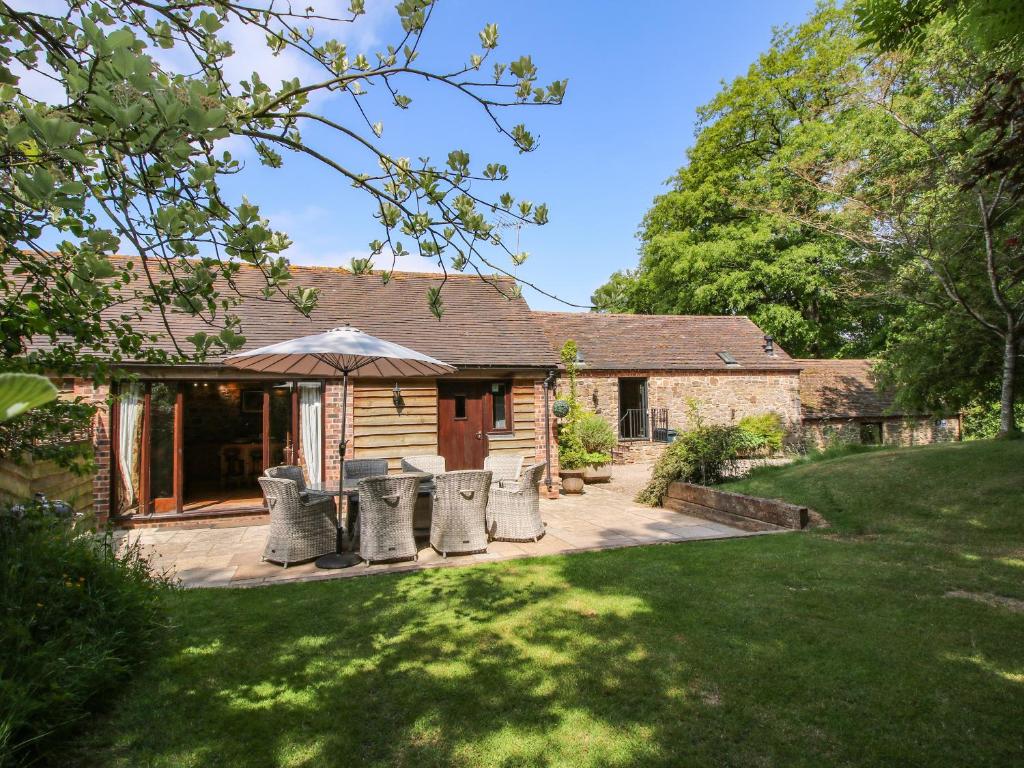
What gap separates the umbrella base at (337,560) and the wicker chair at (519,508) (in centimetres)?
176

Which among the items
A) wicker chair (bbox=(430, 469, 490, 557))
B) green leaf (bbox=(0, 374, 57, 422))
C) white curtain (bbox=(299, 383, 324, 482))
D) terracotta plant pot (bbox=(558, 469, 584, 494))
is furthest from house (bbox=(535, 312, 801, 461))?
green leaf (bbox=(0, 374, 57, 422))

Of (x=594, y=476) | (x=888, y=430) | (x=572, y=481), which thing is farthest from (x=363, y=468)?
(x=888, y=430)

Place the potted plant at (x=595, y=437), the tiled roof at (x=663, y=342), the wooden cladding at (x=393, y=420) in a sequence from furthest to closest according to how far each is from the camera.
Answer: the tiled roof at (x=663, y=342) → the potted plant at (x=595, y=437) → the wooden cladding at (x=393, y=420)

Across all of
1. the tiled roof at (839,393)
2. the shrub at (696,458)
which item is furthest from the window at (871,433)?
the shrub at (696,458)

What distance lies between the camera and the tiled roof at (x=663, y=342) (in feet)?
63.2

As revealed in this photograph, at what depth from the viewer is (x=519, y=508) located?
24.1ft

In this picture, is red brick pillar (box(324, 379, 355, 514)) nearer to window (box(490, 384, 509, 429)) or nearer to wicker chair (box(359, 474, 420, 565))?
window (box(490, 384, 509, 429))

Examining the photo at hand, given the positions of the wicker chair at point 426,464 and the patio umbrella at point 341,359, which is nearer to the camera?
the patio umbrella at point 341,359

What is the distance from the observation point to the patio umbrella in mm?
6023

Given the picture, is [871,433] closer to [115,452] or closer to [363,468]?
[363,468]

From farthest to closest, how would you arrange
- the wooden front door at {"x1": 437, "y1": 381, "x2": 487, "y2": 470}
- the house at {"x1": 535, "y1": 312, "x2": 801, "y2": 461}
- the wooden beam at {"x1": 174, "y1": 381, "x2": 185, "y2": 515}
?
the house at {"x1": 535, "y1": 312, "x2": 801, "y2": 461}
the wooden front door at {"x1": 437, "y1": 381, "x2": 487, "y2": 470}
the wooden beam at {"x1": 174, "y1": 381, "x2": 185, "y2": 515}

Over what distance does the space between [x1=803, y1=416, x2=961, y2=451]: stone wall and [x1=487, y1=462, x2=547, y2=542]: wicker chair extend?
52.2ft

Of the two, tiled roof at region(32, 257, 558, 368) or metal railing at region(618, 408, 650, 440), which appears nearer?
tiled roof at region(32, 257, 558, 368)

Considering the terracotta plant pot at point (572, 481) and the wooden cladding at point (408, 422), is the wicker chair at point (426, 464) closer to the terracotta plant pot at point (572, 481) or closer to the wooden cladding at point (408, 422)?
the wooden cladding at point (408, 422)
